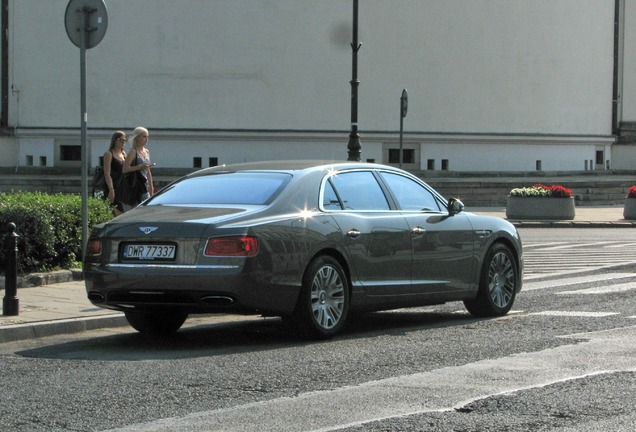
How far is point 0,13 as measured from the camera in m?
46.9

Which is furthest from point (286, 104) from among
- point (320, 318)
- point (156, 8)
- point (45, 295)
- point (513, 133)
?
point (320, 318)

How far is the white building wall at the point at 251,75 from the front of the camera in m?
45.9

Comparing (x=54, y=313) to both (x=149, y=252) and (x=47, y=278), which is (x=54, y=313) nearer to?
(x=149, y=252)

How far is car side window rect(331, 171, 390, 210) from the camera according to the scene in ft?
36.2

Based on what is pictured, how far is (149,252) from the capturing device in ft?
32.8

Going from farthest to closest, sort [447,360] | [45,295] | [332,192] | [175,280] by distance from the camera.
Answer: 1. [45,295]
2. [332,192]
3. [175,280]
4. [447,360]

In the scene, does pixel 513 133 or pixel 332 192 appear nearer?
pixel 332 192

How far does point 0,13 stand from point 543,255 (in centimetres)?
3096

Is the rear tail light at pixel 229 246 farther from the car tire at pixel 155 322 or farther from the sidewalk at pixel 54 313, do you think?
the sidewalk at pixel 54 313

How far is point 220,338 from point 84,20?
4.66 m

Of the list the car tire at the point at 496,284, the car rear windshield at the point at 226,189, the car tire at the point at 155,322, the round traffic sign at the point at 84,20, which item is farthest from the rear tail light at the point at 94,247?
the round traffic sign at the point at 84,20

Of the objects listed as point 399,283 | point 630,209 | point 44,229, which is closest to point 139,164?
point 44,229

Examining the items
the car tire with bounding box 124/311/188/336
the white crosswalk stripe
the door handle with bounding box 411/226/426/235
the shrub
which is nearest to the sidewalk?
the car tire with bounding box 124/311/188/336

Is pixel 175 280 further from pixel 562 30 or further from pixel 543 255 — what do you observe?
pixel 562 30
